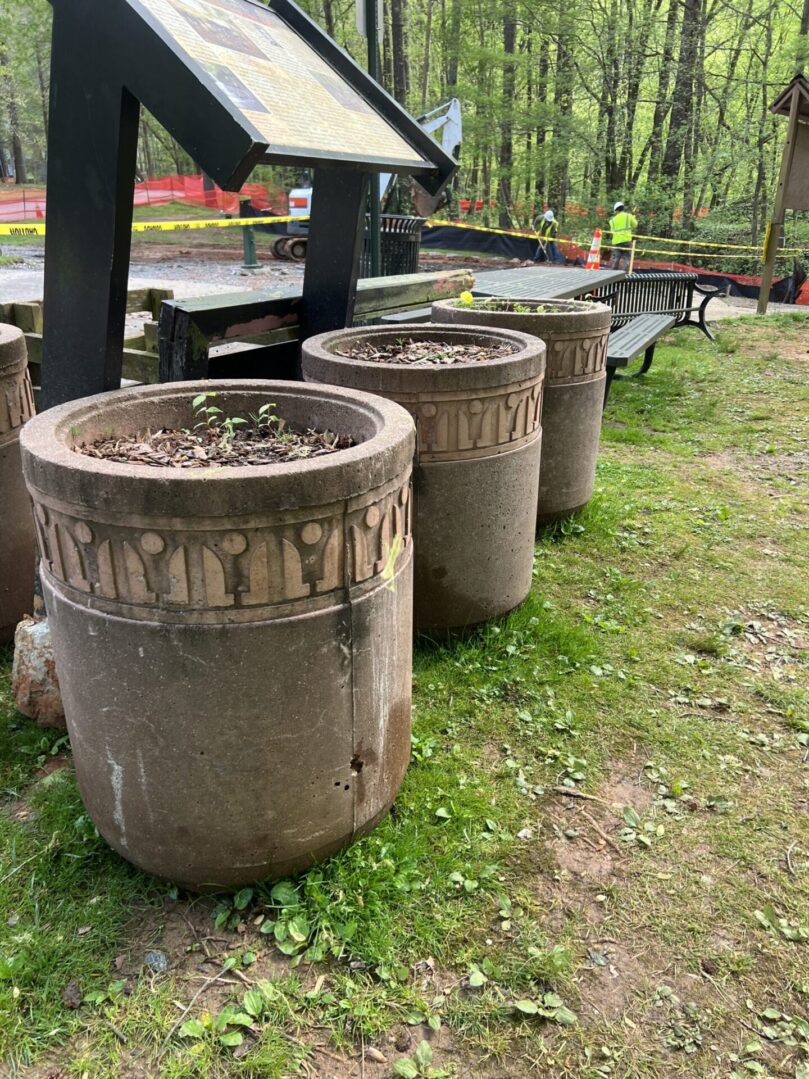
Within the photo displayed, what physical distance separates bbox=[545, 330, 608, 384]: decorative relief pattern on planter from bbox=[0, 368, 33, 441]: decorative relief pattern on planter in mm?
2755

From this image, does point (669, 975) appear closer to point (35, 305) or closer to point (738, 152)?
point (35, 305)

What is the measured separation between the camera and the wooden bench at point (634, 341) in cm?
734

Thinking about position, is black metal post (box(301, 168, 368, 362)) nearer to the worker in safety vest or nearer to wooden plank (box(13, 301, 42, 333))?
wooden plank (box(13, 301, 42, 333))

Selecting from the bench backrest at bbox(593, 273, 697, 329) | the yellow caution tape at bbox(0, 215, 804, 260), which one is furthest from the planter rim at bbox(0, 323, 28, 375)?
the yellow caution tape at bbox(0, 215, 804, 260)

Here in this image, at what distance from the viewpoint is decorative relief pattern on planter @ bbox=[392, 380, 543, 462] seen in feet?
11.1

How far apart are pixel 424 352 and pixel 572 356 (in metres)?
1.27

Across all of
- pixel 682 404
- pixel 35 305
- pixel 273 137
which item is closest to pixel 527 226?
pixel 682 404

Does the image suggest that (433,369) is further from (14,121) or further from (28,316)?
(14,121)

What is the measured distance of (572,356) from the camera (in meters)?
4.84

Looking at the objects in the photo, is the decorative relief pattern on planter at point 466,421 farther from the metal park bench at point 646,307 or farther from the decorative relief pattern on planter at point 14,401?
the metal park bench at point 646,307

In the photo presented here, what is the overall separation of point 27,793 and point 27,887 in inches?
19.8

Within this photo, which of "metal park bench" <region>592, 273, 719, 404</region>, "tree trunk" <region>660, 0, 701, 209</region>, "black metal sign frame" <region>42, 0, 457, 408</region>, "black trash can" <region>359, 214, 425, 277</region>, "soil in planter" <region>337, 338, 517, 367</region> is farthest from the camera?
"tree trunk" <region>660, 0, 701, 209</region>

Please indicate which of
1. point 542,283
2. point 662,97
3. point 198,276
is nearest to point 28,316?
point 542,283

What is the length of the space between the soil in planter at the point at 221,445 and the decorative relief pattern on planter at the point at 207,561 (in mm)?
332
